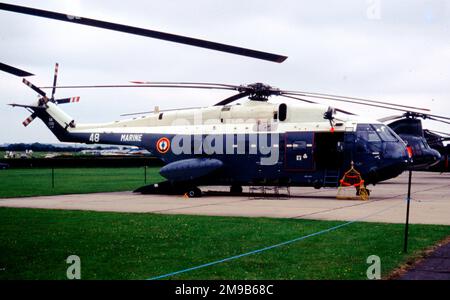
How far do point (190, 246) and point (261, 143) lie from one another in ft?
46.2

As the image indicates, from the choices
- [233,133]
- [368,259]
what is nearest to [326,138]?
[233,133]

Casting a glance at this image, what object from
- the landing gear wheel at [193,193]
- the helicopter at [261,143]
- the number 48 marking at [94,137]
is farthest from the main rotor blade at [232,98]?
the number 48 marking at [94,137]

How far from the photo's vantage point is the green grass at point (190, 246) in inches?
339

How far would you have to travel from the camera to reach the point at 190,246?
10938 millimetres

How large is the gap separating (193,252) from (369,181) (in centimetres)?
1504

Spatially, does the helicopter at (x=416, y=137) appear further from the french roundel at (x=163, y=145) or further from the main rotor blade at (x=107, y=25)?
the main rotor blade at (x=107, y=25)

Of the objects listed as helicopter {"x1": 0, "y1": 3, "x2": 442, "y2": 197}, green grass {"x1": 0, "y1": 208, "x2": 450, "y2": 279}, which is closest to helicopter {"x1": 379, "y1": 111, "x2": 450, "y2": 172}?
helicopter {"x1": 0, "y1": 3, "x2": 442, "y2": 197}

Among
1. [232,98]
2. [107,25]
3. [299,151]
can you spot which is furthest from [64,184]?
[107,25]

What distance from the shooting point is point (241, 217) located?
15945 mm

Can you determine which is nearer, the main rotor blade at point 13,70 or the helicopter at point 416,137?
the main rotor blade at point 13,70

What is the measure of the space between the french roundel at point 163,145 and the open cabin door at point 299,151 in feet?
19.1

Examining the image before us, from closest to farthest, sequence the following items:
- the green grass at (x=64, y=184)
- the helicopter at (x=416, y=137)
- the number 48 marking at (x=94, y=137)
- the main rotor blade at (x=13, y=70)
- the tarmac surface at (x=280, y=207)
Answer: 1. the main rotor blade at (x=13, y=70)
2. the tarmac surface at (x=280, y=207)
3. the green grass at (x=64, y=184)
4. the number 48 marking at (x=94, y=137)
5. the helicopter at (x=416, y=137)

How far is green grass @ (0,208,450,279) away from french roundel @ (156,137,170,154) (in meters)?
10.5
